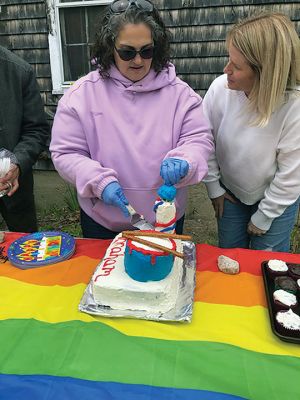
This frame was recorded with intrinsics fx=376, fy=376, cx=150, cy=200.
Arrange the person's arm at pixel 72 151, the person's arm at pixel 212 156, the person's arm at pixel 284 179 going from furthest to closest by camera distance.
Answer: the person's arm at pixel 212 156 → the person's arm at pixel 284 179 → the person's arm at pixel 72 151

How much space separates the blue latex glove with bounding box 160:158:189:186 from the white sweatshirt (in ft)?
1.52

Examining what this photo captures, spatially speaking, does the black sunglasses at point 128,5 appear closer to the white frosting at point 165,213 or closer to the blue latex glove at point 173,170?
the blue latex glove at point 173,170

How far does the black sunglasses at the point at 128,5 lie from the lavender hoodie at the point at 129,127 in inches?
8.5

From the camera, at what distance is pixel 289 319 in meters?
1.15

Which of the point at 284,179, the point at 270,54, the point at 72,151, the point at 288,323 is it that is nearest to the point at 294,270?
the point at 288,323

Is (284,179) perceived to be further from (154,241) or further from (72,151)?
(72,151)

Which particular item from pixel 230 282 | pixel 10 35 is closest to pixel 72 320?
pixel 230 282

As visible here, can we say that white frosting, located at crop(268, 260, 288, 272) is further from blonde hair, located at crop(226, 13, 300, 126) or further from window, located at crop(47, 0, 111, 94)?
window, located at crop(47, 0, 111, 94)

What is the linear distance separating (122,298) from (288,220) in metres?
1.03

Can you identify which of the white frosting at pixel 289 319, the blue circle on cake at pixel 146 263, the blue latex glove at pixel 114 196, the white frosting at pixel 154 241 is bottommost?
the white frosting at pixel 289 319

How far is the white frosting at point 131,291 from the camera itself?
118 cm

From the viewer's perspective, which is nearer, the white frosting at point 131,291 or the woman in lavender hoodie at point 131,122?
the white frosting at point 131,291

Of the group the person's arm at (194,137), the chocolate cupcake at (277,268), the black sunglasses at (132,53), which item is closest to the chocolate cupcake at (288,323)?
the chocolate cupcake at (277,268)

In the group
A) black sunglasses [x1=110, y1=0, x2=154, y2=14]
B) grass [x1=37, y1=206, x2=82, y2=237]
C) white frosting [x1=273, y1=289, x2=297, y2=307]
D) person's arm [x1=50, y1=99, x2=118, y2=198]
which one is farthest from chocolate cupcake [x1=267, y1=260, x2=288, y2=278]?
grass [x1=37, y1=206, x2=82, y2=237]
